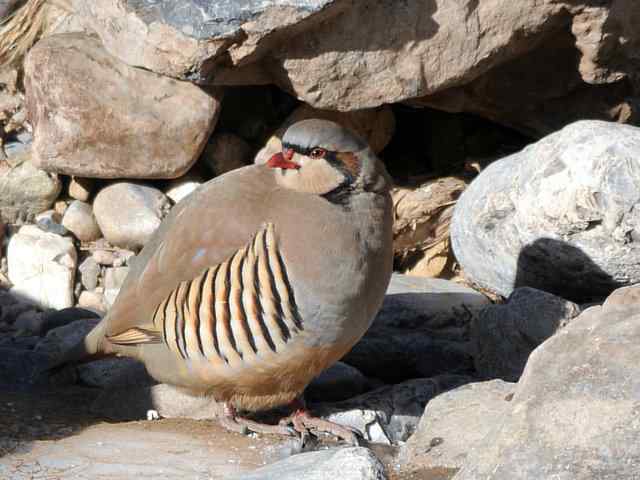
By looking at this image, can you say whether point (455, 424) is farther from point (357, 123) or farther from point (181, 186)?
point (181, 186)

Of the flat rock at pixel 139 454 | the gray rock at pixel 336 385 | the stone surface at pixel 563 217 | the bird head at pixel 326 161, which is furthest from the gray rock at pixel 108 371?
the stone surface at pixel 563 217

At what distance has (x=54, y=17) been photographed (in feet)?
23.9

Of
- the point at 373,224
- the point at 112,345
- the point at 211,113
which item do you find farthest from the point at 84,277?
the point at 373,224

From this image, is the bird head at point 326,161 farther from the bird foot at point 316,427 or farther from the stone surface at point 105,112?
the stone surface at point 105,112

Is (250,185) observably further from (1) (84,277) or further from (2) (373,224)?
(1) (84,277)

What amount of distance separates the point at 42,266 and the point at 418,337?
230 centimetres

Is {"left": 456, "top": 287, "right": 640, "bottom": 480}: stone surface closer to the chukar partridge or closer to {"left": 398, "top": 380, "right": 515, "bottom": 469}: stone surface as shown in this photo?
{"left": 398, "top": 380, "right": 515, "bottom": 469}: stone surface

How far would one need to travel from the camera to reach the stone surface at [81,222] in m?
6.86

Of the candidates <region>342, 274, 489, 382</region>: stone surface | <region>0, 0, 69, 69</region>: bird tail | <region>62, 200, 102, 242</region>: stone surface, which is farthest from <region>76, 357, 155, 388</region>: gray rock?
<region>0, 0, 69, 69</region>: bird tail

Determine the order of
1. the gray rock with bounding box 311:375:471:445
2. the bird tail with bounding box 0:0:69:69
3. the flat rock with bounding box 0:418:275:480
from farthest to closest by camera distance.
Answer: the bird tail with bounding box 0:0:69:69 → the gray rock with bounding box 311:375:471:445 → the flat rock with bounding box 0:418:275:480

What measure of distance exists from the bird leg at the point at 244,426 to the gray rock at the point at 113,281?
177cm

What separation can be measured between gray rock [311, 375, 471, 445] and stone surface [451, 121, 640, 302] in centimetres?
82

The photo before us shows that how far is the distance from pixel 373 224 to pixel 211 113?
2.16 m

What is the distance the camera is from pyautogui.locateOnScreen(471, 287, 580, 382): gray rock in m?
5.16
